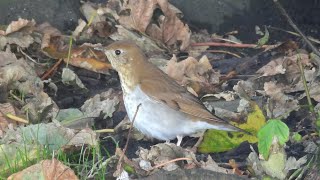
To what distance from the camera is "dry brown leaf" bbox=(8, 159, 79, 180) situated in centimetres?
431

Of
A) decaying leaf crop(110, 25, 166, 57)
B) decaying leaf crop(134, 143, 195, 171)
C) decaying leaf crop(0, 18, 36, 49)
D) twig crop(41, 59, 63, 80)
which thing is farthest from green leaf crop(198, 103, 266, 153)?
decaying leaf crop(0, 18, 36, 49)

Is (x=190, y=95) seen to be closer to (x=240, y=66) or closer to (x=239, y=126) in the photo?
(x=239, y=126)

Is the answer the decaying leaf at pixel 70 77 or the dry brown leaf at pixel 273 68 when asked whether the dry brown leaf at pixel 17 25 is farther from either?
the dry brown leaf at pixel 273 68

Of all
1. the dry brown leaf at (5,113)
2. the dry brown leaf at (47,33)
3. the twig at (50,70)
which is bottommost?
the twig at (50,70)

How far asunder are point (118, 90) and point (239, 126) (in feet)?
3.83

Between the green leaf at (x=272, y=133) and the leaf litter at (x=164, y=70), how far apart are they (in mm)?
44

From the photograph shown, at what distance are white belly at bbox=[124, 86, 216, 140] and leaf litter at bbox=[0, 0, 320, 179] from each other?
0.12m

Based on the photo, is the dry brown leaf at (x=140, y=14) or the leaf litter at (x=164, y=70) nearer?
the leaf litter at (x=164, y=70)

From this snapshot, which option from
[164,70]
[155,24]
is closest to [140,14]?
[155,24]

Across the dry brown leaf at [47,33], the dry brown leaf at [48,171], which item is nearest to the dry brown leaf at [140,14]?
the dry brown leaf at [47,33]

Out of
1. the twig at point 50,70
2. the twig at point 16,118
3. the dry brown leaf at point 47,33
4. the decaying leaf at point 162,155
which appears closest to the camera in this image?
the decaying leaf at point 162,155

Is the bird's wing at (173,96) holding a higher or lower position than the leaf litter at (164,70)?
higher

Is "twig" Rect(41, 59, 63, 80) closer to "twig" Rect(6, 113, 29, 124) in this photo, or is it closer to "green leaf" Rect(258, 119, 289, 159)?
"twig" Rect(6, 113, 29, 124)

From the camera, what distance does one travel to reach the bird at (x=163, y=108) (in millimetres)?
5250
